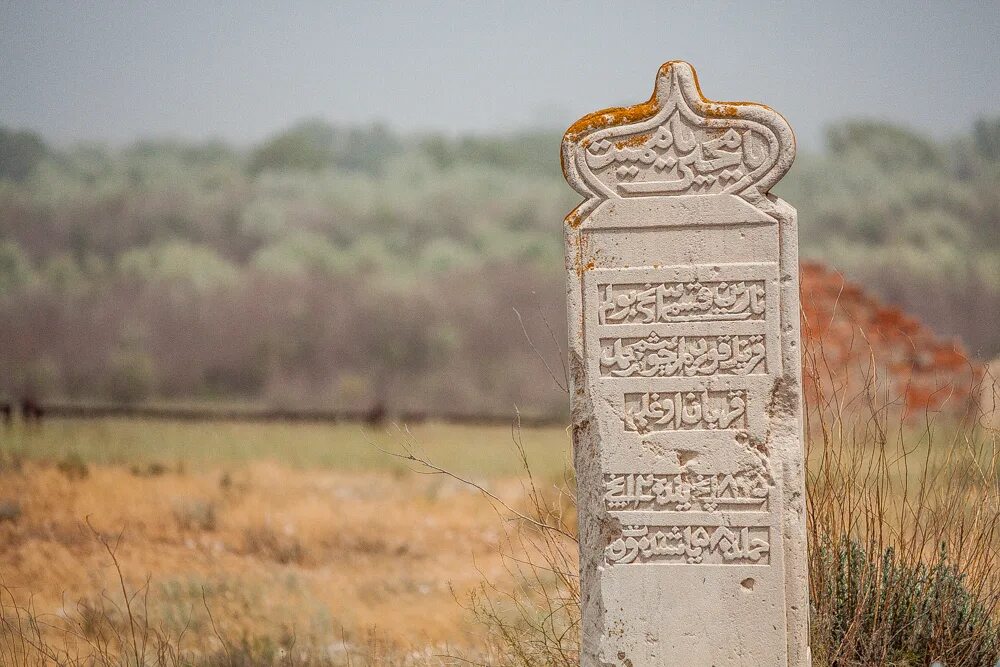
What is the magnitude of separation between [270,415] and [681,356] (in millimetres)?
10231

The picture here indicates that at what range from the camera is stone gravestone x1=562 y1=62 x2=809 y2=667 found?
316 cm

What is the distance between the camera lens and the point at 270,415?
41.7ft

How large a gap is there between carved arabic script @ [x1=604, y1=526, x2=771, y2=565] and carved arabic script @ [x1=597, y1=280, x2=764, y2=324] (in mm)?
705

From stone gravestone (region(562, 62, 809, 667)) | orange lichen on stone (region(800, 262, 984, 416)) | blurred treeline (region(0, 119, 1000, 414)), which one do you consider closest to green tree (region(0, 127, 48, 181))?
blurred treeline (region(0, 119, 1000, 414))

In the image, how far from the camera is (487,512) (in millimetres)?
9461

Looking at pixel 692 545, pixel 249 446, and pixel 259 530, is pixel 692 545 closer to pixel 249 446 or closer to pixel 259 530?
pixel 259 530

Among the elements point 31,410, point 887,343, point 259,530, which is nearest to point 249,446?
point 31,410

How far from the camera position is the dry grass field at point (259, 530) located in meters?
5.73

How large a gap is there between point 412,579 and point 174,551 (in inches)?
82.3

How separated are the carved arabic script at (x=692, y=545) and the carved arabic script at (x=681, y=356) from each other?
0.52 m

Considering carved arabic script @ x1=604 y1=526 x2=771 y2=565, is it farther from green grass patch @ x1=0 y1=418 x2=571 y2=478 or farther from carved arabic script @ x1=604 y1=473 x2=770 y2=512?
green grass patch @ x1=0 y1=418 x2=571 y2=478

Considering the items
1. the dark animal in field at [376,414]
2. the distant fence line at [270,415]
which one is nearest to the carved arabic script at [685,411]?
the distant fence line at [270,415]

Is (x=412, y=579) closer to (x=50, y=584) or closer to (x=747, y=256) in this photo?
(x=50, y=584)

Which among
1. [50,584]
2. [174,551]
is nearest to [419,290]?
[174,551]
